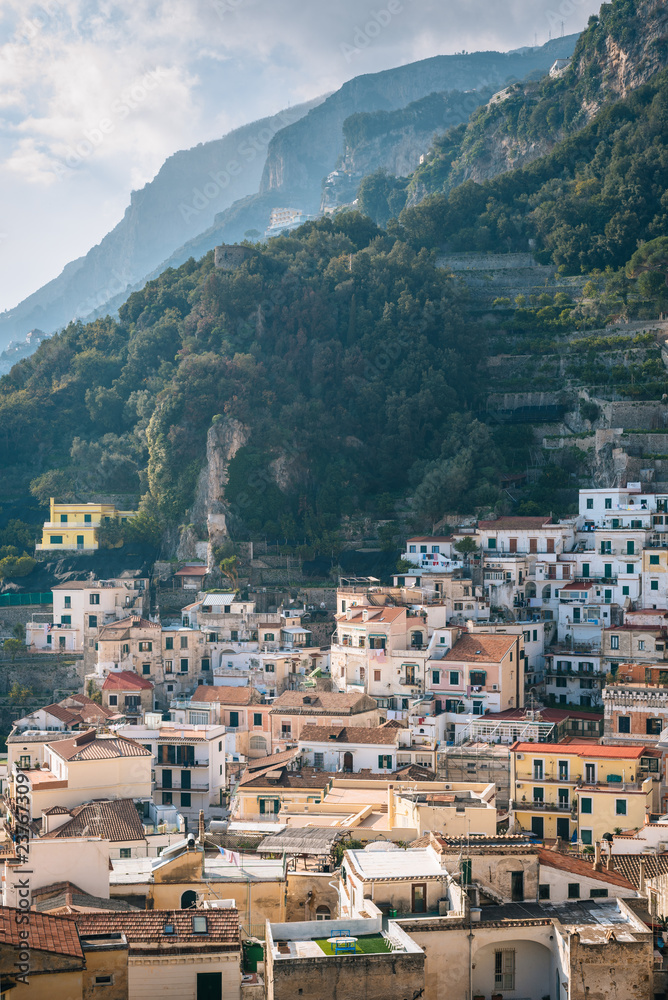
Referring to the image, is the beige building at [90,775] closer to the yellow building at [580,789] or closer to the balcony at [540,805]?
the yellow building at [580,789]

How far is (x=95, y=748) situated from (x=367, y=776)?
295 inches

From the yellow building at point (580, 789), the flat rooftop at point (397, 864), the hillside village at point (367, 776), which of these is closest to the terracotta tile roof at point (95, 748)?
the hillside village at point (367, 776)

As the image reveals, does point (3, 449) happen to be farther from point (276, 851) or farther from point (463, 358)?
point (276, 851)

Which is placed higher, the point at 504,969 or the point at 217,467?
the point at 217,467

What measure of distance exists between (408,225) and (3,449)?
2581cm

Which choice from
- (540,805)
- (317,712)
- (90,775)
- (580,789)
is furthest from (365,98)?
(90,775)

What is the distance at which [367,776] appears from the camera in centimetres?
3612

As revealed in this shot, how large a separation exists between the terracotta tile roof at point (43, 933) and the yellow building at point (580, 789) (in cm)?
1625

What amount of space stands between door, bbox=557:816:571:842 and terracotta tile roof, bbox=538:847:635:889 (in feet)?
34.1

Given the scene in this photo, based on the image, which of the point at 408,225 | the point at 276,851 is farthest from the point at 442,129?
the point at 276,851

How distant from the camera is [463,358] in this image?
67.4m

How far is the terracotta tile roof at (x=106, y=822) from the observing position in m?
27.3

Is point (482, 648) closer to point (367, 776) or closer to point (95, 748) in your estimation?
point (367, 776)

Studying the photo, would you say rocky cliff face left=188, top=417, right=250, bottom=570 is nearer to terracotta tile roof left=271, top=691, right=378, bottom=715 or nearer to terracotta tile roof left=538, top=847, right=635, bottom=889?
terracotta tile roof left=271, top=691, right=378, bottom=715
